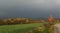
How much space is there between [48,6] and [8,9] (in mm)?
542

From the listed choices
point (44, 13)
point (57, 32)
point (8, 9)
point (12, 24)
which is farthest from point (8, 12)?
point (57, 32)

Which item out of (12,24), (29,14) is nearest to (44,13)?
(29,14)

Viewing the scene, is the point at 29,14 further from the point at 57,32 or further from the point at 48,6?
the point at 57,32

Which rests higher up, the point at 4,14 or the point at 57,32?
the point at 4,14

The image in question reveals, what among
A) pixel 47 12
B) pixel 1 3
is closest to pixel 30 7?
pixel 47 12

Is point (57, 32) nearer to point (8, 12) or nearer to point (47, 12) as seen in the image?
point (47, 12)

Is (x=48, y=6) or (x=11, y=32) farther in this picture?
(x=48, y=6)

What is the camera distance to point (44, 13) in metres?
1.93

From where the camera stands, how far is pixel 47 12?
1.96 m

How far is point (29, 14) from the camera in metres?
1.93

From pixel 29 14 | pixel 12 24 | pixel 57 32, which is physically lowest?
pixel 57 32

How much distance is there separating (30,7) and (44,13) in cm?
20

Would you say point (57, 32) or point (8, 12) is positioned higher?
point (8, 12)

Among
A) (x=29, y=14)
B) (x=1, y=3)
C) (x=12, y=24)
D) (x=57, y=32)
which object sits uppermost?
(x=1, y=3)
